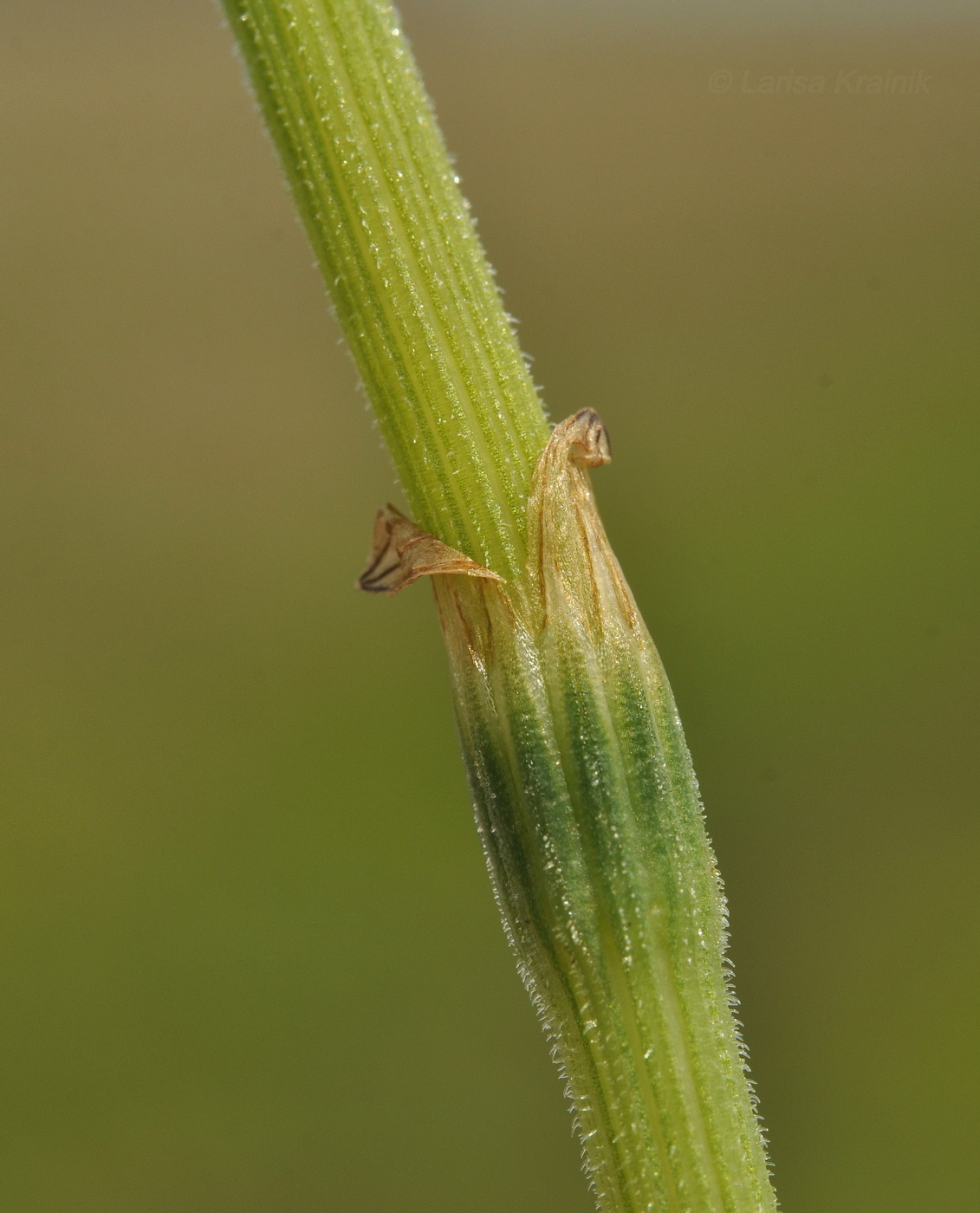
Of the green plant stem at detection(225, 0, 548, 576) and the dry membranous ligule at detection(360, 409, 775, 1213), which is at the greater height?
the green plant stem at detection(225, 0, 548, 576)

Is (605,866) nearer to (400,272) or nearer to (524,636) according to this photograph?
(524,636)

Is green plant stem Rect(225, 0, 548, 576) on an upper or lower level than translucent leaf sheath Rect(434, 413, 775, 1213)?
upper

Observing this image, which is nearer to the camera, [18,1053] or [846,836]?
[18,1053]

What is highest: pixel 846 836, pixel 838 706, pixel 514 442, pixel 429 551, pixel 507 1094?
pixel 514 442

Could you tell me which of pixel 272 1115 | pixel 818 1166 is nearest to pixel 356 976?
pixel 272 1115

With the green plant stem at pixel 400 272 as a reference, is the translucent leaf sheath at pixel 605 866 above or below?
below

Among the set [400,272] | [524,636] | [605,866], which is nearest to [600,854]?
[605,866]

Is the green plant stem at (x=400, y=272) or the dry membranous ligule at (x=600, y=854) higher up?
the green plant stem at (x=400, y=272)

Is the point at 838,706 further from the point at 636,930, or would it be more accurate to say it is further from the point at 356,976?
the point at 636,930
